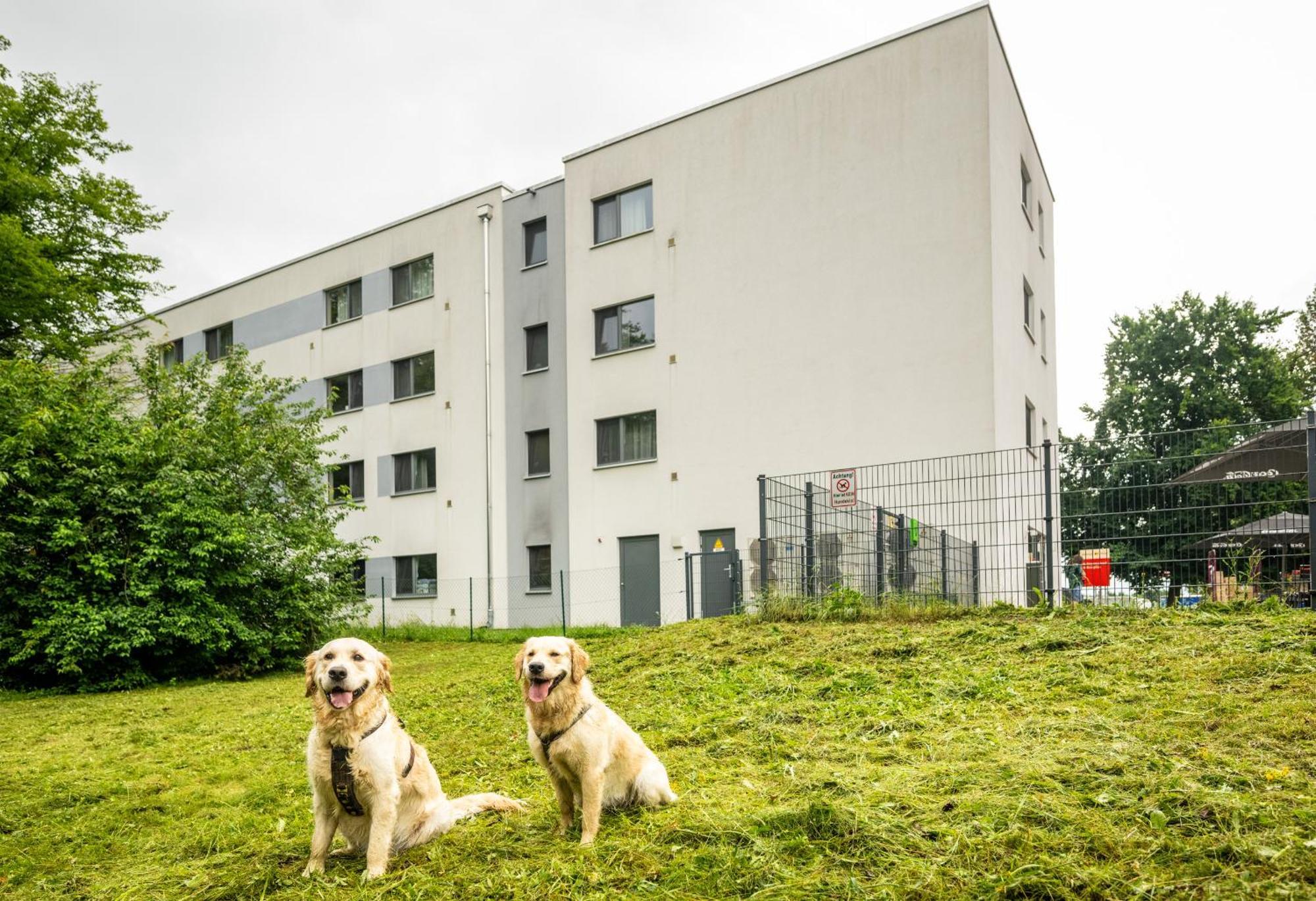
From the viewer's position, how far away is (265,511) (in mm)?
15664

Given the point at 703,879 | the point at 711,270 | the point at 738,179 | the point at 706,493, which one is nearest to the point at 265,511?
the point at 706,493

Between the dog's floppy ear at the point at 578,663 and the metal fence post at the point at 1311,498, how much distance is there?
843cm

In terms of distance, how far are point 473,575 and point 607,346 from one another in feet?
22.8

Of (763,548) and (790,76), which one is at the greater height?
(790,76)

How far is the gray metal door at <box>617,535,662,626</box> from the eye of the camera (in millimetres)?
20281

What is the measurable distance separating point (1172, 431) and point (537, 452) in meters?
14.5

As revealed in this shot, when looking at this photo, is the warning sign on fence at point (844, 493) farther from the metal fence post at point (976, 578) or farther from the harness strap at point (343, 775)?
the harness strap at point (343, 775)

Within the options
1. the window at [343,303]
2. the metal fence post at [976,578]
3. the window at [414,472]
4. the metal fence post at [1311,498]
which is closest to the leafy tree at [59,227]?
the window at [343,303]

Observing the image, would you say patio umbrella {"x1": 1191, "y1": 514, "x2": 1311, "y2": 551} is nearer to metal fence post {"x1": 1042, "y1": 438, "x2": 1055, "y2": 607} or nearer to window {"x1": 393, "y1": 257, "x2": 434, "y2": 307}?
metal fence post {"x1": 1042, "y1": 438, "x2": 1055, "y2": 607}

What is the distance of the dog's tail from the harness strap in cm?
75

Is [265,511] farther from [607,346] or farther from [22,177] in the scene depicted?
[22,177]

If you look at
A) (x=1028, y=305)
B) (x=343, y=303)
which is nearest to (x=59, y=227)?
(x=343, y=303)

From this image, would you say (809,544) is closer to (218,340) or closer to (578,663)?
(578,663)

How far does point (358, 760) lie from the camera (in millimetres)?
4191
